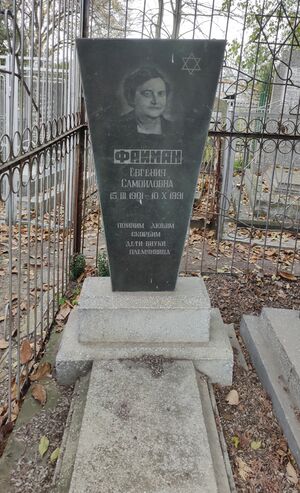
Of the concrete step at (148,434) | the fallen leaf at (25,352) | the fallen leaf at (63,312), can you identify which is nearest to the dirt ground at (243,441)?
the concrete step at (148,434)

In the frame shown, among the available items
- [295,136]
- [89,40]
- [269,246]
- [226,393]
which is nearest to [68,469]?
[226,393]

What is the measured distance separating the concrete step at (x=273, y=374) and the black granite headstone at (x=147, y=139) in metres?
0.73

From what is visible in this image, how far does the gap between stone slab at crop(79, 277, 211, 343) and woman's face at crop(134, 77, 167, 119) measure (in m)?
1.13

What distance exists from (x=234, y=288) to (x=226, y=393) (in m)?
1.78

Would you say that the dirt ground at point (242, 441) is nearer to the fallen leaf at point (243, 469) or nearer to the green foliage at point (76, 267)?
the fallen leaf at point (243, 469)

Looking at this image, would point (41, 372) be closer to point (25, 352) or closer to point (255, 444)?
point (25, 352)

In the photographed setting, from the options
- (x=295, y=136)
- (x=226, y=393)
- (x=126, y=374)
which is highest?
(x=295, y=136)

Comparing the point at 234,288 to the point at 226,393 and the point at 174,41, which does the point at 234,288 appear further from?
the point at 174,41

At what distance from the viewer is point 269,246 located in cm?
610

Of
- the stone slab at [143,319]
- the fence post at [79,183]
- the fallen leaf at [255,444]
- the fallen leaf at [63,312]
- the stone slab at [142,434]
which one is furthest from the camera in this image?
the fence post at [79,183]

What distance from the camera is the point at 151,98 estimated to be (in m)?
2.67

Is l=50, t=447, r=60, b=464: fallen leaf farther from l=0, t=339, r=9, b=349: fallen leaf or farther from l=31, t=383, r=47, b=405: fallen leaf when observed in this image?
l=0, t=339, r=9, b=349: fallen leaf

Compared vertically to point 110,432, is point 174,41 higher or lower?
higher

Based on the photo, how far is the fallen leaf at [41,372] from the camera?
2.87 m
